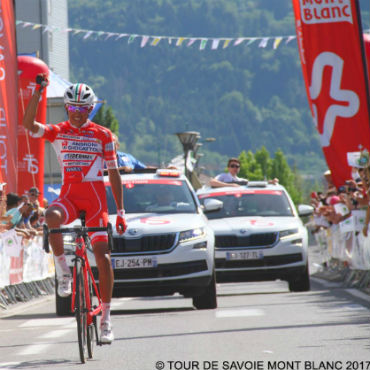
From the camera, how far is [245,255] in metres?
17.2

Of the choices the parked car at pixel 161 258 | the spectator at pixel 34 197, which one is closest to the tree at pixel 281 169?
the spectator at pixel 34 197

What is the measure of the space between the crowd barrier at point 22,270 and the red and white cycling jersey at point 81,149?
7.49 m

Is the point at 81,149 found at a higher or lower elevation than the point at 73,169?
higher

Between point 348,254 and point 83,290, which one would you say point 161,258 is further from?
point 348,254

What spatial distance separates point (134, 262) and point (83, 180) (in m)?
4.52

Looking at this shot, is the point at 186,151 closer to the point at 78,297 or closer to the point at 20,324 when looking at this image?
the point at 20,324

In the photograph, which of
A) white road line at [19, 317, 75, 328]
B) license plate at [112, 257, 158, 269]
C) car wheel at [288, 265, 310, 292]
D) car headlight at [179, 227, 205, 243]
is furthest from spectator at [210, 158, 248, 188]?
white road line at [19, 317, 75, 328]

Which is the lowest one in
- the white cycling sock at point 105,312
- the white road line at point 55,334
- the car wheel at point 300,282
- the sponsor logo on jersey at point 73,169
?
the white road line at point 55,334

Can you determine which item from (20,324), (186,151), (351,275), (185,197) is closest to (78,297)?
(20,324)

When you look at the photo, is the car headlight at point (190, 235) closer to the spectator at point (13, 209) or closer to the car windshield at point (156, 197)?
the car windshield at point (156, 197)

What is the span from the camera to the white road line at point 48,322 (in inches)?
498

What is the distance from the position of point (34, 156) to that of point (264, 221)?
24.8 ft

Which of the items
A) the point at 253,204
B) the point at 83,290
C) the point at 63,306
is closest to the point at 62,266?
the point at 83,290

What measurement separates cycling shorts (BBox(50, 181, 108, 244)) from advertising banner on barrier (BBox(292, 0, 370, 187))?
31.3 feet
